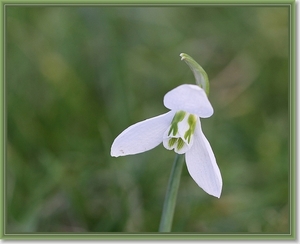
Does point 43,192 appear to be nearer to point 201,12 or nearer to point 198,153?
point 198,153

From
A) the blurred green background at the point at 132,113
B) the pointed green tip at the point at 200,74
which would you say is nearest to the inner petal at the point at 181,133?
the pointed green tip at the point at 200,74

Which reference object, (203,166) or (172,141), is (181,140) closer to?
(172,141)

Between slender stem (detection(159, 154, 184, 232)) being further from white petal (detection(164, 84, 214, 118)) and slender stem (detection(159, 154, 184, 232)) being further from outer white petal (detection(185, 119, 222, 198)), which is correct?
white petal (detection(164, 84, 214, 118))

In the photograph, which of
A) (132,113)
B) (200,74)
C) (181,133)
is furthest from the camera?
(132,113)

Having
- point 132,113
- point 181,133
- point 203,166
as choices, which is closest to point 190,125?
point 181,133

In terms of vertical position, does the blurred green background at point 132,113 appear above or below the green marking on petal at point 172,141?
above

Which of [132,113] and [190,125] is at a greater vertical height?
[132,113]

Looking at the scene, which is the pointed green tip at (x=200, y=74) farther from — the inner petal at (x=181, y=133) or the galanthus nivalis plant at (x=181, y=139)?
the inner petal at (x=181, y=133)
